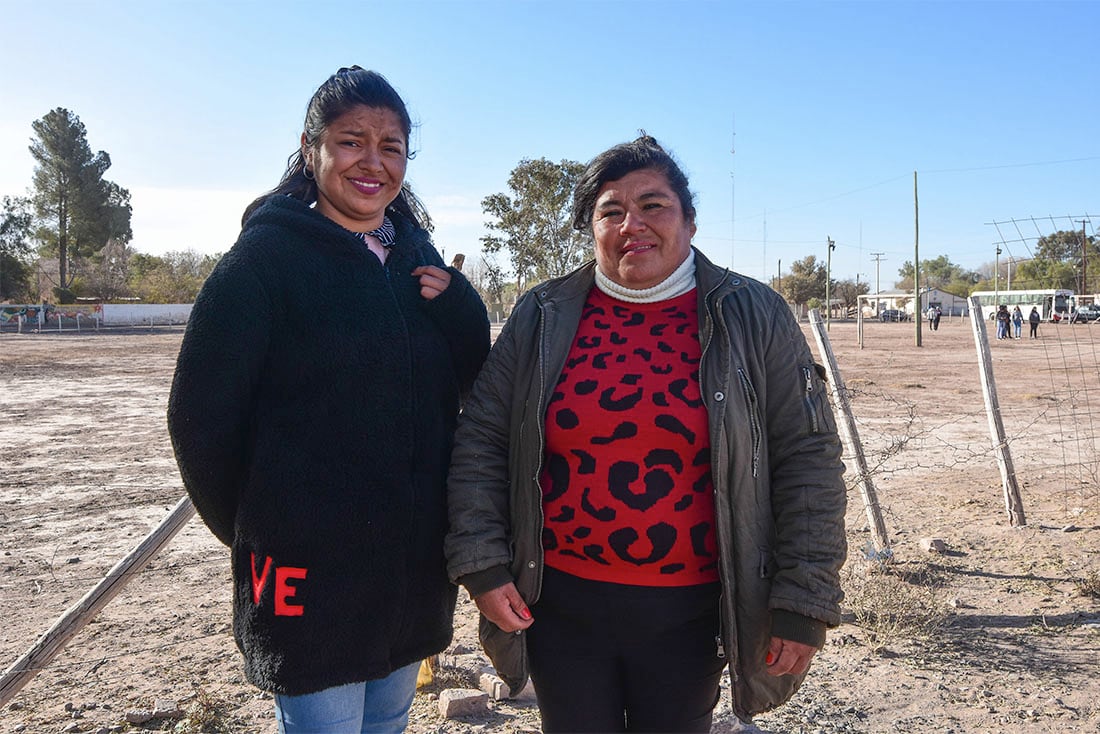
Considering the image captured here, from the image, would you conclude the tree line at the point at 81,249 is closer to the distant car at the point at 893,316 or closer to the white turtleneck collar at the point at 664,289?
the distant car at the point at 893,316

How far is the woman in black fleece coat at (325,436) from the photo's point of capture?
70.0 inches

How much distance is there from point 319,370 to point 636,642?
1001mm

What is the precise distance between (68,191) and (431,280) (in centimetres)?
6414

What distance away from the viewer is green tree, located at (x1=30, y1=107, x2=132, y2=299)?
55594mm

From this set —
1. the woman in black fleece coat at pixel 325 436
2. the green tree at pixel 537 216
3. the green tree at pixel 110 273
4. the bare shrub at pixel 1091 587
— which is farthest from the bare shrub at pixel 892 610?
the green tree at pixel 110 273

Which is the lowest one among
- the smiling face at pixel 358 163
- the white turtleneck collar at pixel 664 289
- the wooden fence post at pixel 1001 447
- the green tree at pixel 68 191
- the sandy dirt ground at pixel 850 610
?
the sandy dirt ground at pixel 850 610

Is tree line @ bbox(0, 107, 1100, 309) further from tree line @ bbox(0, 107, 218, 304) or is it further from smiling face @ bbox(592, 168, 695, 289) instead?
smiling face @ bbox(592, 168, 695, 289)

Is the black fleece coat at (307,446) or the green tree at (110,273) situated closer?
the black fleece coat at (307,446)

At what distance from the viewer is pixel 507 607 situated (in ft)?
6.81

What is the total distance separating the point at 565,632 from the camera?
2.07 meters

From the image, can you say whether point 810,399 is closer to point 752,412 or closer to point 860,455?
point 752,412

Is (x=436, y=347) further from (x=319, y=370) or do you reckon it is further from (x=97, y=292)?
(x=97, y=292)

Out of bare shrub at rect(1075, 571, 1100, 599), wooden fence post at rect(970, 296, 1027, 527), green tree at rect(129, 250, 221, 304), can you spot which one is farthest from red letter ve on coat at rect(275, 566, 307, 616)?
green tree at rect(129, 250, 221, 304)

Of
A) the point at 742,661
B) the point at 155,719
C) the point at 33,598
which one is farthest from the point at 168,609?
the point at 742,661
